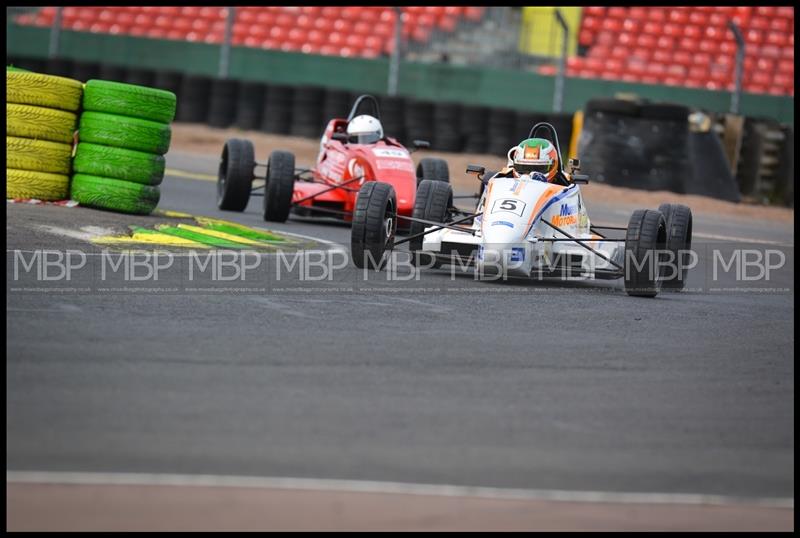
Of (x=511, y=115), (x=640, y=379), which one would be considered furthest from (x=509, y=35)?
(x=640, y=379)

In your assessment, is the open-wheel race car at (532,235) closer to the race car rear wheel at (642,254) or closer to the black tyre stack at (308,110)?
the race car rear wheel at (642,254)

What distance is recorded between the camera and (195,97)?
27.5 metres

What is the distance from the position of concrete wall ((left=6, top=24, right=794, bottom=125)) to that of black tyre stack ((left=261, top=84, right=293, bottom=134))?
2.30m

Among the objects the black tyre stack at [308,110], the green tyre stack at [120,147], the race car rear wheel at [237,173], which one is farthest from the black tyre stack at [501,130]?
the green tyre stack at [120,147]

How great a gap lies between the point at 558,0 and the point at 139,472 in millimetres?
23630

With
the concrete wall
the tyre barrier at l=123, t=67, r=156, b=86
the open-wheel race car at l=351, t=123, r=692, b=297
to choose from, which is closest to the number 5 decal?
the open-wheel race car at l=351, t=123, r=692, b=297

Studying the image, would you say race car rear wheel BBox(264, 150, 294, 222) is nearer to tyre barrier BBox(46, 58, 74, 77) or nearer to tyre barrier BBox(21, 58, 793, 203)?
tyre barrier BBox(21, 58, 793, 203)

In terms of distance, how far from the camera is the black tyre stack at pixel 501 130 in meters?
25.0

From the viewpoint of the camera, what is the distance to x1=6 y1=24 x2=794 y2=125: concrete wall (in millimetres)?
26641

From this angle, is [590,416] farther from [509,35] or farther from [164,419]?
[509,35]

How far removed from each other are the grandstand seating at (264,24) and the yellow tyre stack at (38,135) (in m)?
17.2

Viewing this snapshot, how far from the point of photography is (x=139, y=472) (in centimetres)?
526

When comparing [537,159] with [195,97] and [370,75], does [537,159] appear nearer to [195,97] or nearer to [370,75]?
[195,97]

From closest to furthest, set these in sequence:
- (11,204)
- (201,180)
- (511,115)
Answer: (11,204) → (201,180) → (511,115)
